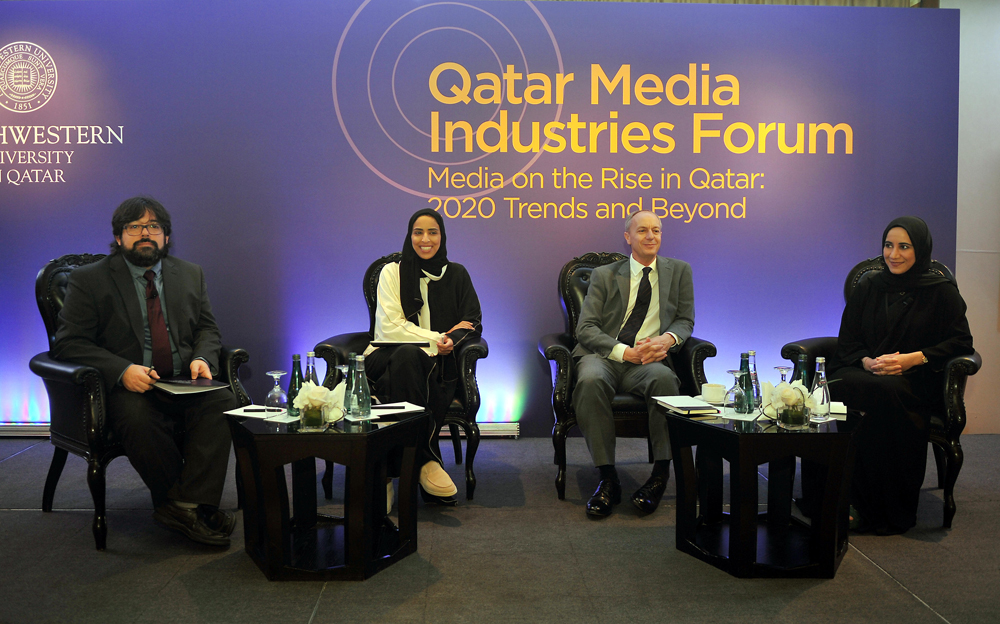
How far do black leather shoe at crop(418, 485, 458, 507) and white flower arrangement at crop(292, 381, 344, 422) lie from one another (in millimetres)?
849

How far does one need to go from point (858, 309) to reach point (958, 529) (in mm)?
1003

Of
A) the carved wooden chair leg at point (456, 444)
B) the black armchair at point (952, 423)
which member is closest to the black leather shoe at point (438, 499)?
the carved wooden chair leg at point (456, 444)

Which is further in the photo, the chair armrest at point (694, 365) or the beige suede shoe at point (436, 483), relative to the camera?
the chair armrest at point (694, 365)

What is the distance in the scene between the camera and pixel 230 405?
2904 mm

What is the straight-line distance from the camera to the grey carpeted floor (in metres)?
2.11

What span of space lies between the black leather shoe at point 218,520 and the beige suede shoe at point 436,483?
2.56 feet

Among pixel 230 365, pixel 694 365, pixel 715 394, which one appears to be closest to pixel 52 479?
pixel 230 365

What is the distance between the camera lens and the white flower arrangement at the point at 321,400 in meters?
2.31

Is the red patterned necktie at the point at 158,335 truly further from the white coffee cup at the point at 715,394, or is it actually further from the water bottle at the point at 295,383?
the white coffee cup at the point at 715,394

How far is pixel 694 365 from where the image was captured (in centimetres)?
337

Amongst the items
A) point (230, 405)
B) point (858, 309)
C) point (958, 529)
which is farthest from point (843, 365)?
point (230, 405)

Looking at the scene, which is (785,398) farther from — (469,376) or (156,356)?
(156,356)

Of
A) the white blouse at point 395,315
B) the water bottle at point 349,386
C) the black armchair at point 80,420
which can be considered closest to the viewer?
the water bottle at point 349,386

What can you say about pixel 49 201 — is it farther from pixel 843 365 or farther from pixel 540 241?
pixel 843 365
